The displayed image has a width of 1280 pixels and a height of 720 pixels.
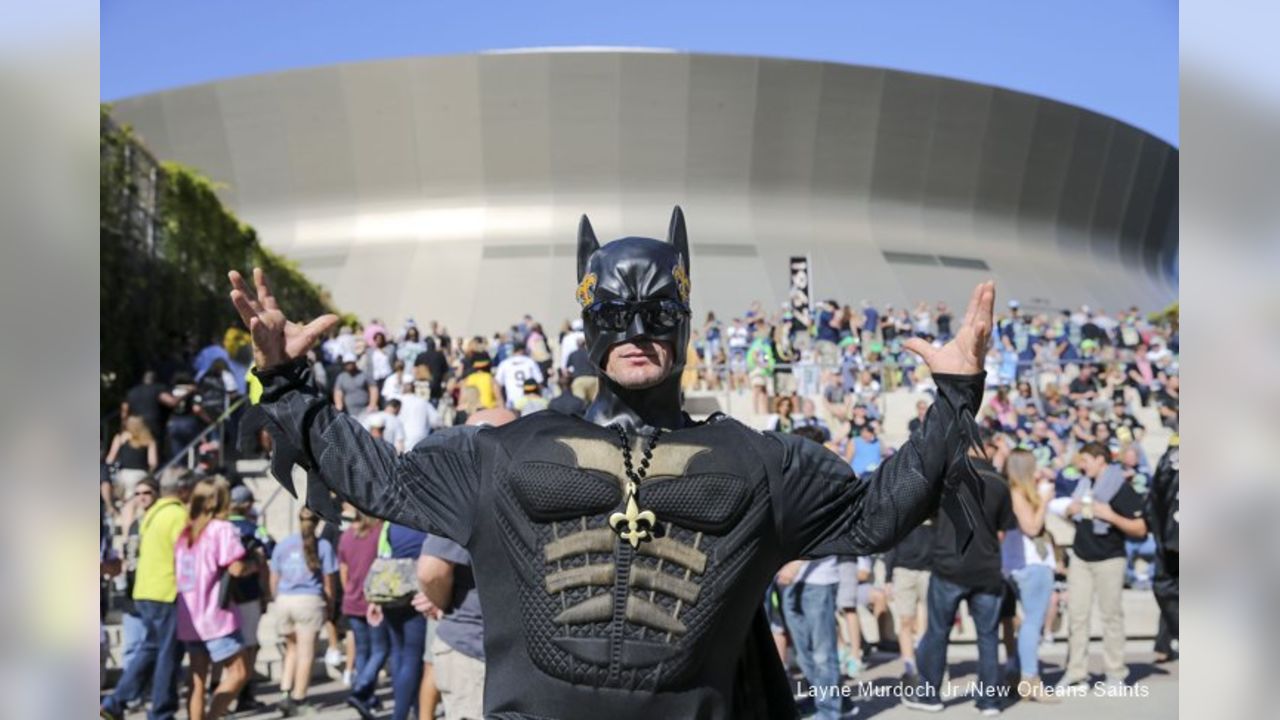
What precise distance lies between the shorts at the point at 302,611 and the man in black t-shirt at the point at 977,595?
4.39m

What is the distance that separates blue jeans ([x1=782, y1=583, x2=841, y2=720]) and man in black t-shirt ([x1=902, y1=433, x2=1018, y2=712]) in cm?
74

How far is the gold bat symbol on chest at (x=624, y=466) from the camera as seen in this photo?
3.85m

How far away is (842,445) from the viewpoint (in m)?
14.9

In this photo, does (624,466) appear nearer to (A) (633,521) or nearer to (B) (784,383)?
(A) (633,521)

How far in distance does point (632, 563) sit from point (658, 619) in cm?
16

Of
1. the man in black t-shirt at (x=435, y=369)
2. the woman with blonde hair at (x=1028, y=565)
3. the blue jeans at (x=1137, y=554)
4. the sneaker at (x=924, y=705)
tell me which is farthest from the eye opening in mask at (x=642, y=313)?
the man in black t-shirt at (x=435, y=369)

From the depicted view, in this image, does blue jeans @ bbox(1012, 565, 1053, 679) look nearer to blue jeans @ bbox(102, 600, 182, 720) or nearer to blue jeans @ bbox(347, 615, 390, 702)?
blue jeans @ bbox(347, 615, 390, 702)

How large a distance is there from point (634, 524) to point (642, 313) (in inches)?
24.0

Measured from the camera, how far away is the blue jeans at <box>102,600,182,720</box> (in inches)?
380

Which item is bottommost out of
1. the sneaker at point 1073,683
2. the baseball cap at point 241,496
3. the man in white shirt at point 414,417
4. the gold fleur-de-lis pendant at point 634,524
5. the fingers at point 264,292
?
the sneaker at point 1073,683

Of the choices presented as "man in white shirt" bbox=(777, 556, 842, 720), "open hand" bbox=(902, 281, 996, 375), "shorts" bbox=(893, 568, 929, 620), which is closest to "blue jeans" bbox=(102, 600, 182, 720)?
"man in white shirt" bbox=(777, 556, 842, 720)

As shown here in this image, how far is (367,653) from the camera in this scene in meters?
10.3

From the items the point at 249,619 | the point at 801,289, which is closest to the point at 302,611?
the point at 249,619

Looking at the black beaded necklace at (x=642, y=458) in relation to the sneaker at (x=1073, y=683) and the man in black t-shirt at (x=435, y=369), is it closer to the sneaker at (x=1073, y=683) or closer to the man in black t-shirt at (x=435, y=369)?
the sneaker at (x=1073, y=683)
